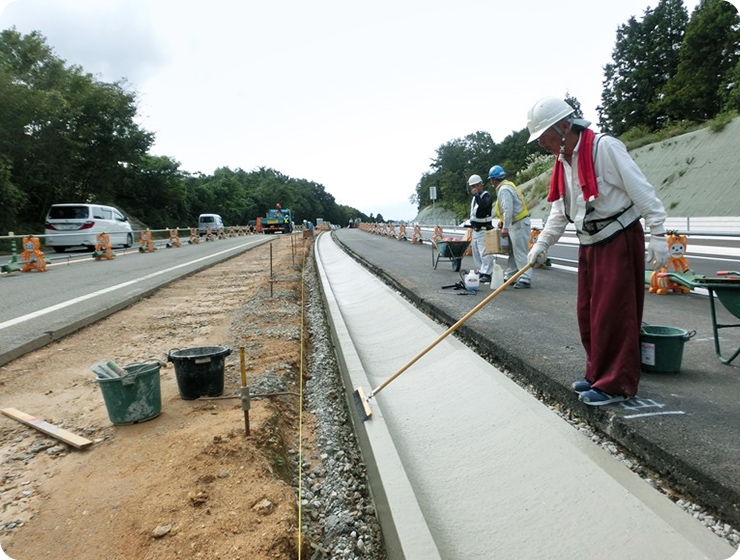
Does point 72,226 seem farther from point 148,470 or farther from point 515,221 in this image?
point 148,470

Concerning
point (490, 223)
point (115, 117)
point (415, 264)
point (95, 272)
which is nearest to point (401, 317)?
point (490, 223)

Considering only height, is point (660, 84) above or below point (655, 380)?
above

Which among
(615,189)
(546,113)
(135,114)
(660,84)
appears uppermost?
(660,84)

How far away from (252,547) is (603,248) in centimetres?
273

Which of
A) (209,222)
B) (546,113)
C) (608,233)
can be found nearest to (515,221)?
(546,113)

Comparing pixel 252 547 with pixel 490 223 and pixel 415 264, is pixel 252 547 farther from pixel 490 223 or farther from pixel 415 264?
pixel 415 264

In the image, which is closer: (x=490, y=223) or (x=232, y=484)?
(x=232, y=484)

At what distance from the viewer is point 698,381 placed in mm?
3945

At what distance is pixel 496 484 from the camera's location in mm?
3076

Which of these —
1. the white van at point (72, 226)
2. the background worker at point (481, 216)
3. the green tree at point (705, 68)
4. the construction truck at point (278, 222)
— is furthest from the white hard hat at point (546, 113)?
the construction truck at point (278, 222)

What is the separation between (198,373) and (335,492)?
1.76 metres

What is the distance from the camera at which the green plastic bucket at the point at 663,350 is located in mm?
4035

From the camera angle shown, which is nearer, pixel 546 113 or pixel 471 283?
pixel 546 113

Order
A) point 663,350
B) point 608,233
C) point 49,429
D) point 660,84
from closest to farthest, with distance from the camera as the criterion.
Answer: point 608,233
point 49,429
point 663,350
point 660,84
